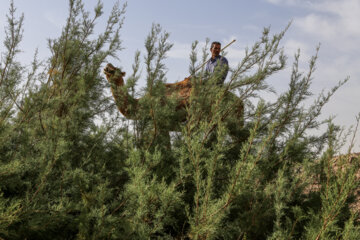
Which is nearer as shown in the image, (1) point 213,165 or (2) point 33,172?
(1) point 213,165

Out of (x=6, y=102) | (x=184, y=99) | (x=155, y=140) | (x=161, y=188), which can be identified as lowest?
(x=161, y=188)

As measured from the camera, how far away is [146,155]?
3186 mm

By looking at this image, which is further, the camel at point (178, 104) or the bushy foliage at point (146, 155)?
the camel at point (178, 104)

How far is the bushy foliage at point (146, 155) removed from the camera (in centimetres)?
284

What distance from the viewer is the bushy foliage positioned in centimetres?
284

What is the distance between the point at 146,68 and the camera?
12.2 feet

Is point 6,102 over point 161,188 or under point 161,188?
over

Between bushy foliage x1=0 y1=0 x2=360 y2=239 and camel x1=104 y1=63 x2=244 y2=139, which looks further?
camel x1=104 y1=63 x2=244 y2=139

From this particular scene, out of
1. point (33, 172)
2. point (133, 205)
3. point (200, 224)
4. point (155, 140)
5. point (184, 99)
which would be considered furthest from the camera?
point (184, 99)

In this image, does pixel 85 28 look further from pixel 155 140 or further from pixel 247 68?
pixel 247 68

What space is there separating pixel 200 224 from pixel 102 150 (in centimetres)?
208

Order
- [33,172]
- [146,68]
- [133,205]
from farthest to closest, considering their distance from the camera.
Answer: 1. [146,68]
2. [33,172]
3. [133,205]

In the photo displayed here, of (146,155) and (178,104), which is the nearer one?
(146,155)

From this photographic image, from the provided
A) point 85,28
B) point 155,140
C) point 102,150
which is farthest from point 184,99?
point 85,28
